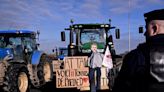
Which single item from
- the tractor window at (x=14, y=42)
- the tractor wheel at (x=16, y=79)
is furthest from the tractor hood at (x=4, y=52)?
the tractor wheel at (x=16, y=79)

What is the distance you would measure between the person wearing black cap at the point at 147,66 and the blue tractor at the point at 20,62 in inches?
473

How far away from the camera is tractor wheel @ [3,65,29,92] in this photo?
1506 centimetres

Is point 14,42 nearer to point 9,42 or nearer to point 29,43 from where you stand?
point 9,42

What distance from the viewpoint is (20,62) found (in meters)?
16.5

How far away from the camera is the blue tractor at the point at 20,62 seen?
49.8ft

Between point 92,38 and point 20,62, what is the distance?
4662 millimetres

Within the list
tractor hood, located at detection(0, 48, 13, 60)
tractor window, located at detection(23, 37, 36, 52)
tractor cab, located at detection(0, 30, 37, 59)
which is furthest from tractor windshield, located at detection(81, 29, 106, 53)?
tractor hood, located at detection(0, 48, 13, 60)

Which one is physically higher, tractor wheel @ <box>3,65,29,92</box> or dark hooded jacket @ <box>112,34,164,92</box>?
dark hooded jacket @ <box>112,34,164,92</box>

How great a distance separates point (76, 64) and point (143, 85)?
1422 centimetres

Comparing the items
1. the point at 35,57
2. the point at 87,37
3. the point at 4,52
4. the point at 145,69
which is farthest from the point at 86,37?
the point at 145,69

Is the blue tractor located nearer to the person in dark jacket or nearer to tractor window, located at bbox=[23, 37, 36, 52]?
tractor window, located at bbox=[23, 37, 36, 52]

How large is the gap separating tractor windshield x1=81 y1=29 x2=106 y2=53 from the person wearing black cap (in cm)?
1654

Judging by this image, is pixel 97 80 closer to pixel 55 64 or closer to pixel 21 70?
pixel 21 70

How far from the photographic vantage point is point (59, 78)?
1708cm
